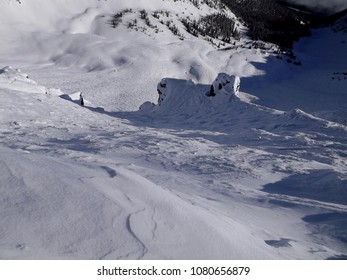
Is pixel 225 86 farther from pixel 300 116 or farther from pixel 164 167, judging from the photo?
pixel 164 167

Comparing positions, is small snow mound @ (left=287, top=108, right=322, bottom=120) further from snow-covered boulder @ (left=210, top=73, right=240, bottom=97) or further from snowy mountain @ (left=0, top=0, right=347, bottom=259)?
snow-covered boulder @ (left=210, top=73, right=240, bottom=97)

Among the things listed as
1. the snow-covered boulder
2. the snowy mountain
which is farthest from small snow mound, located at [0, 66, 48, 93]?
the snow-covered boulder

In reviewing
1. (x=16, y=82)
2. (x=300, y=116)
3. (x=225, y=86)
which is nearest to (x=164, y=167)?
(x=300, y=116)

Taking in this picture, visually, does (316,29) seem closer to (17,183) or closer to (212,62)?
(212,62)

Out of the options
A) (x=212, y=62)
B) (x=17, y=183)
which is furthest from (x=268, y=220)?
(x=212, y=62)

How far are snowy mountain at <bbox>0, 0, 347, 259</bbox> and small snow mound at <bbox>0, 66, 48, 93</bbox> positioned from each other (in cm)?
5

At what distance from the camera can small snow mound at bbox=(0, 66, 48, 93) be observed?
14.0 metres

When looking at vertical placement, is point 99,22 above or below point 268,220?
above

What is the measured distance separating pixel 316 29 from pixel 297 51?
23.0m

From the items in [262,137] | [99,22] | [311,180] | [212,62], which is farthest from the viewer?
[99,22]

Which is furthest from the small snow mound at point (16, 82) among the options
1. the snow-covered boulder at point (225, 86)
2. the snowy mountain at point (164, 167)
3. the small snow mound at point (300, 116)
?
the small snow mound at point (300, 116)

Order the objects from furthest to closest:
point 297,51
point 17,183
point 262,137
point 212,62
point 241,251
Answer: point 297,51
point 212,62
point 262,137
point 17,183
point 241,251

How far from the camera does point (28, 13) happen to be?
3369cm

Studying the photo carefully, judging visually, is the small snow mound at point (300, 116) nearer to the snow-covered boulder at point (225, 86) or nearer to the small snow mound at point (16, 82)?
the snow-covered boulder at point (225, 86)
